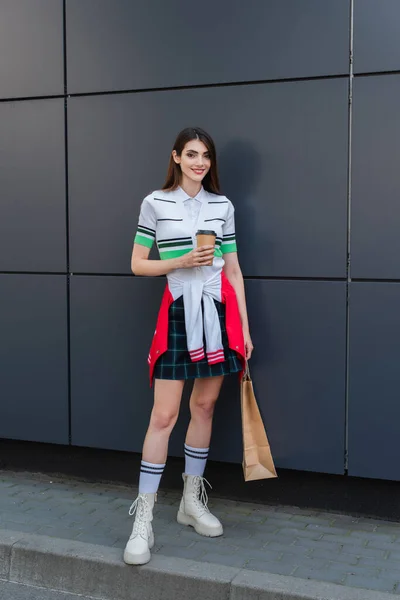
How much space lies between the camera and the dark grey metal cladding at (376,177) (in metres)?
4.19

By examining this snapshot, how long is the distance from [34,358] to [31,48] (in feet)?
6.85

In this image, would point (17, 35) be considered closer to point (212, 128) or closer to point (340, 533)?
point (212, 128)

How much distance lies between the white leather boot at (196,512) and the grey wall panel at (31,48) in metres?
2.67

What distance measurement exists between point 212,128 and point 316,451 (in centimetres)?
204

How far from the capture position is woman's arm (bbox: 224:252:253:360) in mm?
4195

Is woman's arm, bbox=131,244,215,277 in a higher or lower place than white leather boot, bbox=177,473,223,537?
higher

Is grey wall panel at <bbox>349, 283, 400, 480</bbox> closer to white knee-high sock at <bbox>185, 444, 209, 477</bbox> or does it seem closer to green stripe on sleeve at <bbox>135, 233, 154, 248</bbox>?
white knee-high sock at <bbox>185, 444, 209, 477</bbox>

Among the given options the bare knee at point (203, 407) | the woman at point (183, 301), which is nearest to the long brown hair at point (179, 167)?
the woman at point (183, 301)

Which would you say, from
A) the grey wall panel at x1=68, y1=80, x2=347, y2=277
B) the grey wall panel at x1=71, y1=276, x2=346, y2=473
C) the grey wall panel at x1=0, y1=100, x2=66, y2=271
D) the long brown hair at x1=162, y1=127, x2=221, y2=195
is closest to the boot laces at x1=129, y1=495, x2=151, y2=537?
the grey wall panel at x1=71, y1=276, x2=346, y2=473

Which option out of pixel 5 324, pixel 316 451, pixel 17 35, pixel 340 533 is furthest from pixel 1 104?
pixel 340 533

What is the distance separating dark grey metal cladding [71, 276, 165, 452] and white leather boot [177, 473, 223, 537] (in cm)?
69

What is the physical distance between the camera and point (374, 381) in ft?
14.1

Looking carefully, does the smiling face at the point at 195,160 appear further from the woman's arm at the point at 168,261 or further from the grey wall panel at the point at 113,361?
the grey wall panel at the point at 113,361

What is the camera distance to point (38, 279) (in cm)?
512
